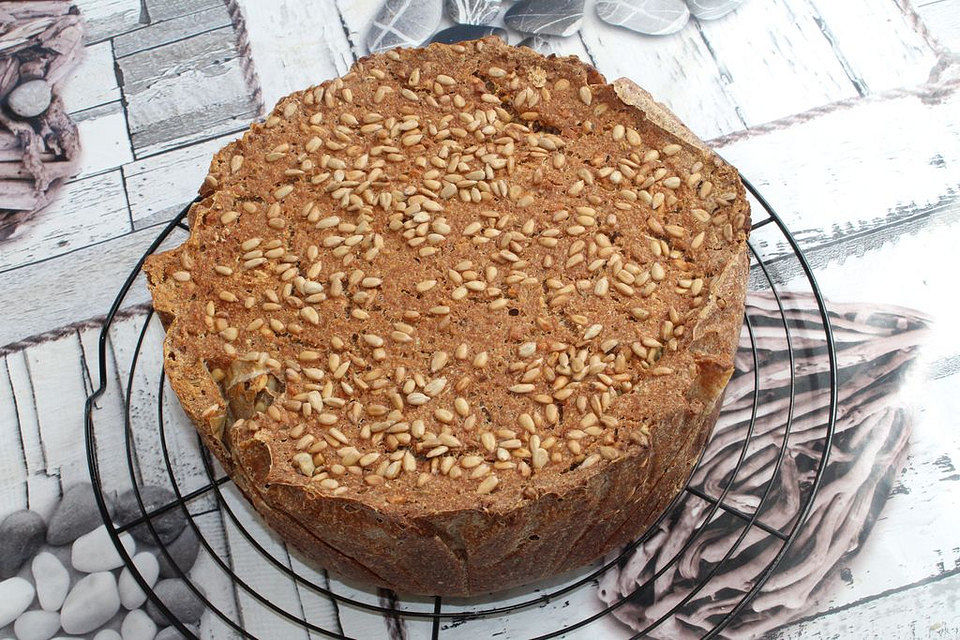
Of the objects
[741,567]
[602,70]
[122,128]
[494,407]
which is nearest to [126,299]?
[122,128]

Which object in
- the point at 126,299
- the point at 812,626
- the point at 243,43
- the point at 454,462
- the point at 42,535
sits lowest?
the point at 812,626

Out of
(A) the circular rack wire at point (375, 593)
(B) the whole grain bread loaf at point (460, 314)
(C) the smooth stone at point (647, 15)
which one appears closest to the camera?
(B) the whole grain bread loaf at point (460, 314)

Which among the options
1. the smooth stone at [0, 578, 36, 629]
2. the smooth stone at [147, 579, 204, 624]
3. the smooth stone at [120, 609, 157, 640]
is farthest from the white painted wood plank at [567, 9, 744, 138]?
the smooth stone at [0, 578, 36, 629]

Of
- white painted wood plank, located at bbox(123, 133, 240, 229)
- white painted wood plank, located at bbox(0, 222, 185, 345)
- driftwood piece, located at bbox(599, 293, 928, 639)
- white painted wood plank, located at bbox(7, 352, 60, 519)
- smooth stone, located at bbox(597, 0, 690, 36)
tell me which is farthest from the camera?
smooth stone, located at bbox(597, 0, 690, 36)

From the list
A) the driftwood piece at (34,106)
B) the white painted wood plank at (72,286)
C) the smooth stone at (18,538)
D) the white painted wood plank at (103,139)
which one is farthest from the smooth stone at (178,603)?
the white painted wood plank at (103,139)

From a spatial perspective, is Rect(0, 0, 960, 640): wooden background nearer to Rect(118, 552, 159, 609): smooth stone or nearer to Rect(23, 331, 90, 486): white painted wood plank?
Rect(23, 331, 90, 486): white painted wood plank

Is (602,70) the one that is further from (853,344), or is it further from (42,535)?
(42,535)

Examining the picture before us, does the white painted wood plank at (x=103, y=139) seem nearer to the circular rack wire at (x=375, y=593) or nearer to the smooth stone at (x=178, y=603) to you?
the circular rack wire at (x=375, y=593)
